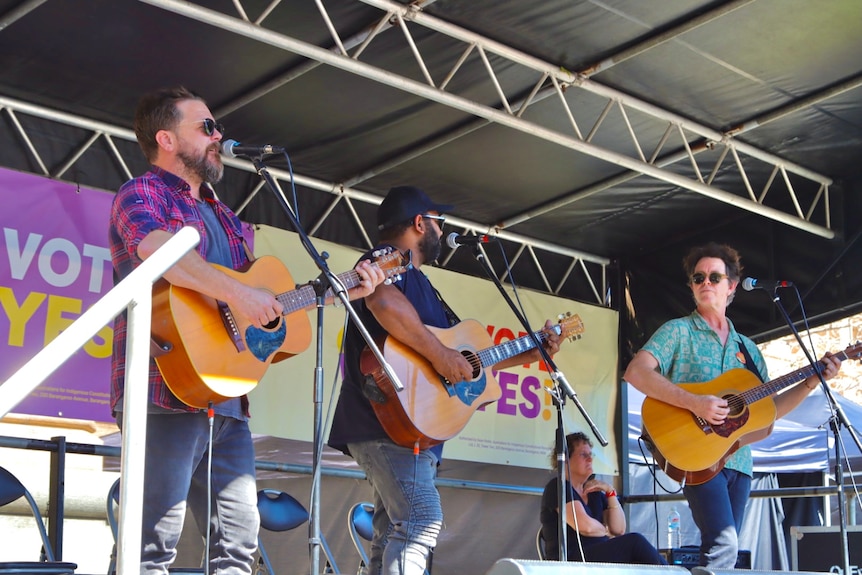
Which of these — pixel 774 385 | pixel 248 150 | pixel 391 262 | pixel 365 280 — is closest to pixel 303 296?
pixel 365 280

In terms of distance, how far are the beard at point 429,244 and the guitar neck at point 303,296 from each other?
25.4 inches

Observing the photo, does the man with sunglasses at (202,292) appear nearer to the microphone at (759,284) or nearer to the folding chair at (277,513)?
the folding chair at (277,513)

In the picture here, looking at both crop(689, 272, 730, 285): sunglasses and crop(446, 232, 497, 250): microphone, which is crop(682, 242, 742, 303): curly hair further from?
crop(446, 232, 497, 250): microphone

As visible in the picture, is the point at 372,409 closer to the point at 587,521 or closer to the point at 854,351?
the point at 587,521

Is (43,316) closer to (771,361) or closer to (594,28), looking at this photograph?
(594,28)

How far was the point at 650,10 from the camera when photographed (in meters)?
5.54

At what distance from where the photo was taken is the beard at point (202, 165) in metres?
3.48

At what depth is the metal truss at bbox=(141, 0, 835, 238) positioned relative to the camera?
17.3 ft

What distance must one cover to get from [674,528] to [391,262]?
6.33 meters

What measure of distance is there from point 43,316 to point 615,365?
15.8 ft

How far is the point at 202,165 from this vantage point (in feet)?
11.5

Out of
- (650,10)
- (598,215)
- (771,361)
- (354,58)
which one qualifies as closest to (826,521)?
(598,215)

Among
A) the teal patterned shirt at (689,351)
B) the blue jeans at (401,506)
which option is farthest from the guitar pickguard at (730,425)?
the blue jeans at (401,506)

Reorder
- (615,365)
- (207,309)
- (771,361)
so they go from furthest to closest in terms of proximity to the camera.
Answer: (771,361), (615,365), (207,309)
